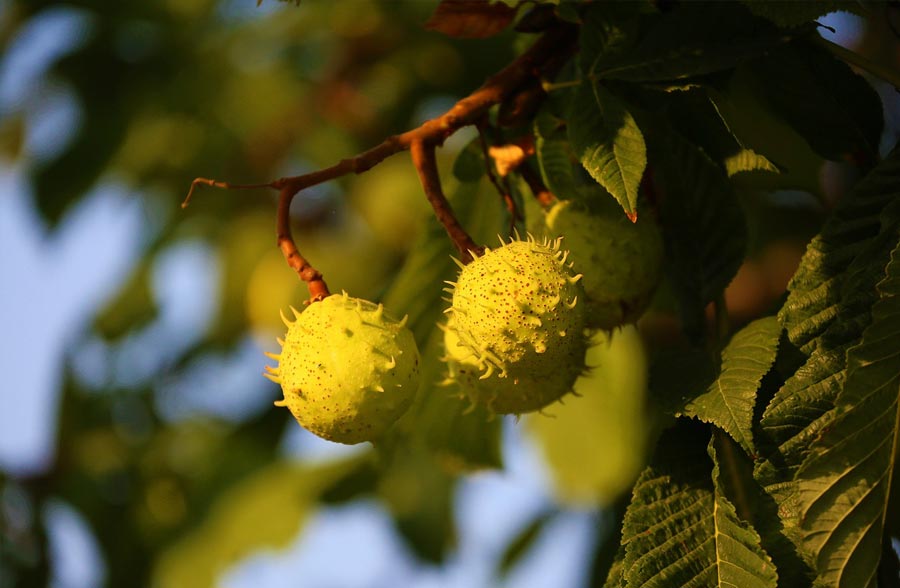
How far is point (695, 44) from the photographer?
1.19m

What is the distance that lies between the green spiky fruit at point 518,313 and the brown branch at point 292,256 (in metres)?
0.17

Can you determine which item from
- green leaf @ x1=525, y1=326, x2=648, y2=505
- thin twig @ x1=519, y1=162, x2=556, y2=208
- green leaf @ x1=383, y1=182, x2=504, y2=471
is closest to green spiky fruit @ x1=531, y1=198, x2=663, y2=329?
thin twig @ x1=519, y1=162, x2=556, y2=208

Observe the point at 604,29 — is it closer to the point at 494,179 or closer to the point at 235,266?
the point at 494,179

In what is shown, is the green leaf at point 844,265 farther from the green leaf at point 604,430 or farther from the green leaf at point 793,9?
the green leaf at point 604,430

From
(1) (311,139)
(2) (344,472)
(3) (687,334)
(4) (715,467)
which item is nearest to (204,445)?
(2) (344,472)

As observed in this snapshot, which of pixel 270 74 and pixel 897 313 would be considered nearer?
A: pixel 897 313

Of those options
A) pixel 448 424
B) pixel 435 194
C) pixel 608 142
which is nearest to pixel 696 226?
pixel 608 142

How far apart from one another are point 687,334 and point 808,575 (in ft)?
1.35

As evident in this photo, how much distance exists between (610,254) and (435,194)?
0.79ft

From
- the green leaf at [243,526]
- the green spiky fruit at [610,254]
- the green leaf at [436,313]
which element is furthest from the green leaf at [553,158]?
the green leaf at [243,526]

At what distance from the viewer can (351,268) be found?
3.33 m

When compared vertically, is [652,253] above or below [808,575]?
above

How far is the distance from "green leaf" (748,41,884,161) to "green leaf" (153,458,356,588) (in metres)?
2.07

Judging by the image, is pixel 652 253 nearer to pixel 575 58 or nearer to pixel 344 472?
pixel 575 58
